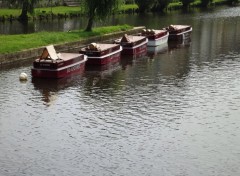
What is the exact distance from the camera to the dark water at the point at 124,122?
20.5 m

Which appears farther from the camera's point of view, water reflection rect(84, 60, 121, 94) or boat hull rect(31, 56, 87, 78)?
boat hull rect(31, 56, 87, 78)

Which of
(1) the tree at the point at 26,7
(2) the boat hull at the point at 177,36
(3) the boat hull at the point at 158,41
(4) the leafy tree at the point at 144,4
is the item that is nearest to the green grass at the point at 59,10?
(1) the tree at the point at 26,7

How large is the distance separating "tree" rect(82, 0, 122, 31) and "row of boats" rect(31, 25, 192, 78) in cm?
410

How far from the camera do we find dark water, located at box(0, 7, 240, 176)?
67.3 feet

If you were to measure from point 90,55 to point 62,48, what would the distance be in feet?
22.4

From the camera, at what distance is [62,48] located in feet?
156

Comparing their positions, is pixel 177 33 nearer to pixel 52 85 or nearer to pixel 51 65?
pixel 51 65

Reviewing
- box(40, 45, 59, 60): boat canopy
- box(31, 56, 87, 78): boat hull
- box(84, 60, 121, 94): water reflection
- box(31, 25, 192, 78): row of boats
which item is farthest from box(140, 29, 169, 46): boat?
box(40, 45, 59, 60): boat canopy

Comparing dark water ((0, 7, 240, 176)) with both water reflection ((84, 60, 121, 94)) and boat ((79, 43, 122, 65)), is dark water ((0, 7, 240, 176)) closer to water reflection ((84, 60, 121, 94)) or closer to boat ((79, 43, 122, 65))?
water reflection ((84, 60, 121, 94))

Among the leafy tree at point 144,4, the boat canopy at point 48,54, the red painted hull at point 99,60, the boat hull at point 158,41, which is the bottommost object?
the red painted hull at point 99,60

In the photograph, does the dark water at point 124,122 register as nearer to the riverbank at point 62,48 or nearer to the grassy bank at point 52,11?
the riverbank at point 62,48

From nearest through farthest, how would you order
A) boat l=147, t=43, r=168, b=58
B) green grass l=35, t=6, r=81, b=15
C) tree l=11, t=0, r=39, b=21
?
boat l=147, t=43, r=168, b=58 → tree l=11, t=0, r=39, b=21 → green grass l=35, t=6, r=81, b=15

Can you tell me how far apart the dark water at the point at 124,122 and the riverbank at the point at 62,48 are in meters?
1.58

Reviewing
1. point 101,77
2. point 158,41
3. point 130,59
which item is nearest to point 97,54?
point 101,77
